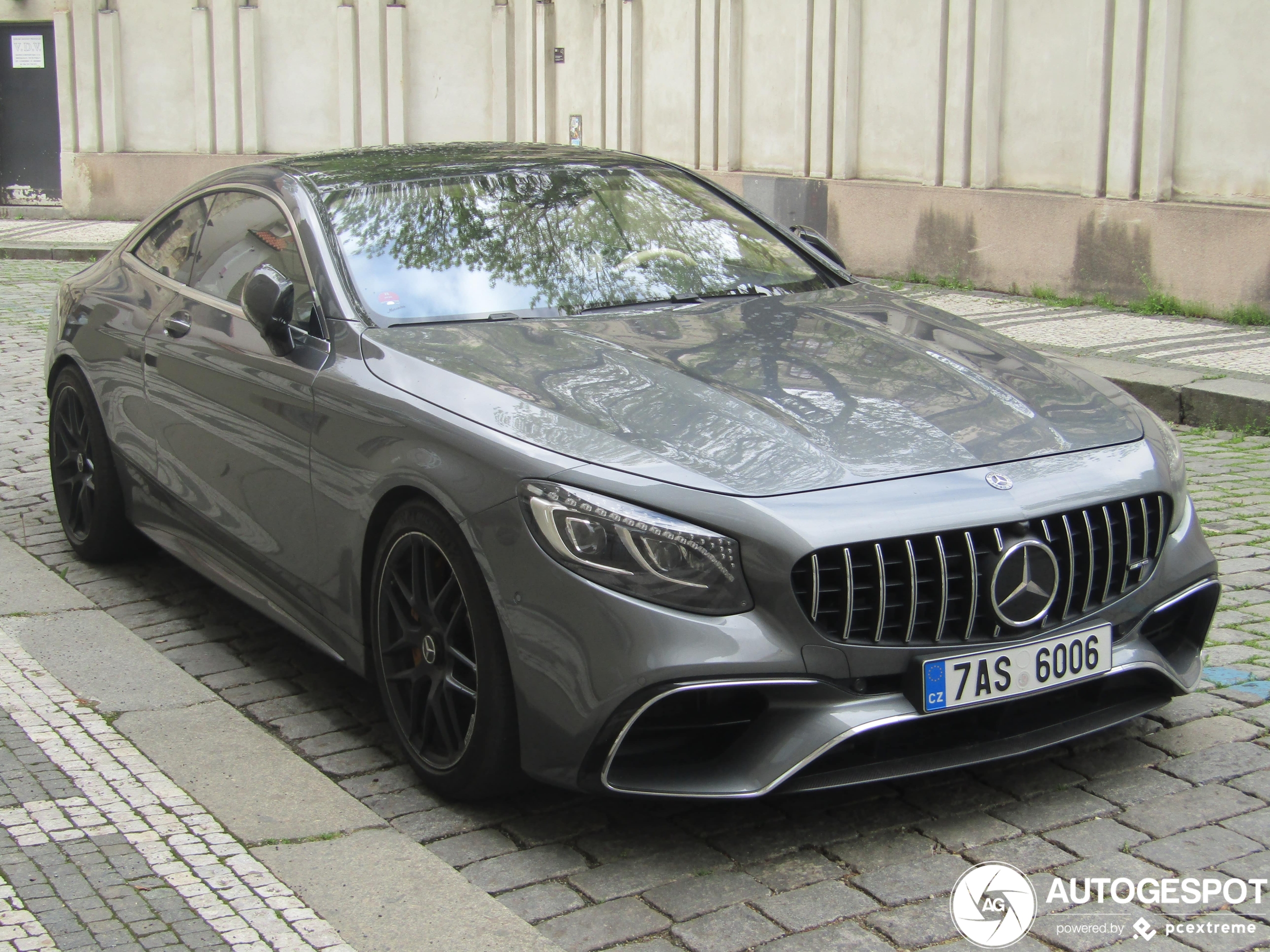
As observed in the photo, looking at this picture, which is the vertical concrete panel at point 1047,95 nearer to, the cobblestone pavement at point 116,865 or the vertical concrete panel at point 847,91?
the vertical concrete panel at point 847,91

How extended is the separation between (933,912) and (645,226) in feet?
8.25

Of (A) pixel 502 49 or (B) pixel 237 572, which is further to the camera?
(A) pixel 502 49

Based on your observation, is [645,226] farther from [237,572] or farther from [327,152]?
[237,572]

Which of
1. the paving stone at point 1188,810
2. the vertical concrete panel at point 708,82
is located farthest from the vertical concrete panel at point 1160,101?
the paving stone at point 1188,810

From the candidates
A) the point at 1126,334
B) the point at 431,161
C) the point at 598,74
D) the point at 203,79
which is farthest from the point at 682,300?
the point at 203,79

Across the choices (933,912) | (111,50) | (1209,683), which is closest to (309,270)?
(933,912)

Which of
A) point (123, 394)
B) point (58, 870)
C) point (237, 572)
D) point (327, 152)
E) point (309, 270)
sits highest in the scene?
point (327, 152)

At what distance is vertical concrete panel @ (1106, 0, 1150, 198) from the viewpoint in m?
11.3

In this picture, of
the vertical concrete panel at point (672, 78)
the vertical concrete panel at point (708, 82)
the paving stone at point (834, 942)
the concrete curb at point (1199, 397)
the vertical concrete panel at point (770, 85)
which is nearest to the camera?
the paving stone at point (834, 942)

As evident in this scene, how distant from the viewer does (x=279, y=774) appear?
13.0 feet

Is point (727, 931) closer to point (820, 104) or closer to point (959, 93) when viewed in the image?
point (959, 93)

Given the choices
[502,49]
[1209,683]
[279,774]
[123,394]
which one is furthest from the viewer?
[502,49]

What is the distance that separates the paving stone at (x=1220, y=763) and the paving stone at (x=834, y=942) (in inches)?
43.9

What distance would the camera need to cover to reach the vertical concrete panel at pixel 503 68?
66.2ft
